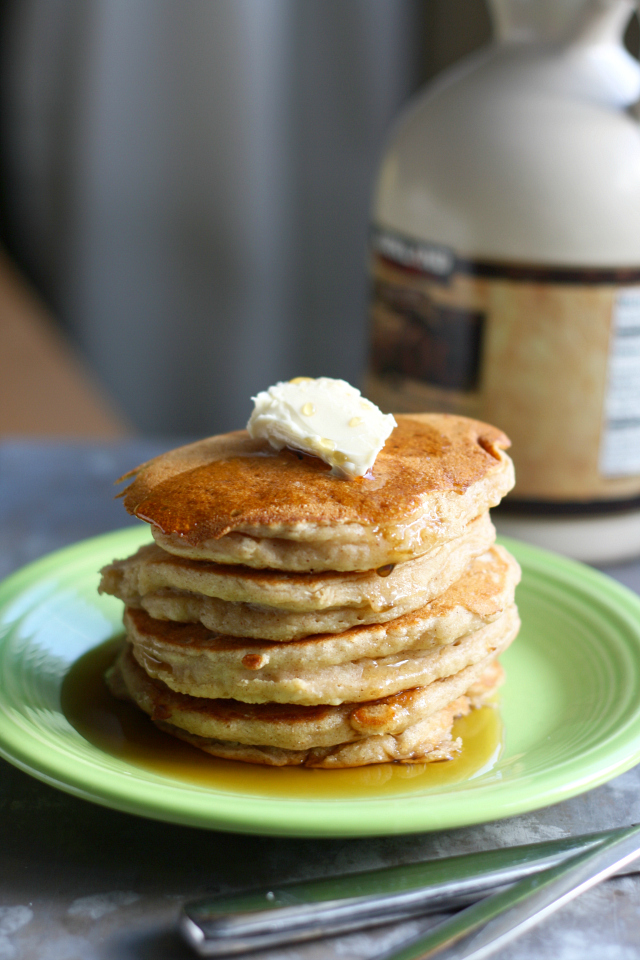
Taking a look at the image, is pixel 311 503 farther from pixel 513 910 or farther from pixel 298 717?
pixel 513 910

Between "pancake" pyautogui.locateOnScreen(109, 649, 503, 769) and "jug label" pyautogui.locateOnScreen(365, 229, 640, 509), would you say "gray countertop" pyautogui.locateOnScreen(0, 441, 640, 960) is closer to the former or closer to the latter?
"pancake" pyautogui.locateOnScreen(109, 649, 503, 769)

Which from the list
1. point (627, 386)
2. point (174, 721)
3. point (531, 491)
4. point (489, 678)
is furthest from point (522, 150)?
point (174, 721)

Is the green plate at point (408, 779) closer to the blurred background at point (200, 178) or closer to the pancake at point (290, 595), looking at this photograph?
the pancake at point (290, 595)

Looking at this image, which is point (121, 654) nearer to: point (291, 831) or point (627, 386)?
point (291, 831)

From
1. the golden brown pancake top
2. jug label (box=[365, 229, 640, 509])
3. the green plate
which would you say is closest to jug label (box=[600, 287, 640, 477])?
jug label (box=[365, 229, 640, 509])

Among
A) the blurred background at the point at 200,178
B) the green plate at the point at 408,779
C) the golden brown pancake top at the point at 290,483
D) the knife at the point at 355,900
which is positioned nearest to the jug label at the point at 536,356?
the green plate at the point at 408,779

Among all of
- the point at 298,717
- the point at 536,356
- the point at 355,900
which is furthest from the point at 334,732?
the point at 536,356

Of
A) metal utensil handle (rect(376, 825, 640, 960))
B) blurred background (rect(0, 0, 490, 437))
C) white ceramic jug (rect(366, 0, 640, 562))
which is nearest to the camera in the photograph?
metal utensil handle (rect(376, 825, 640, 960))
